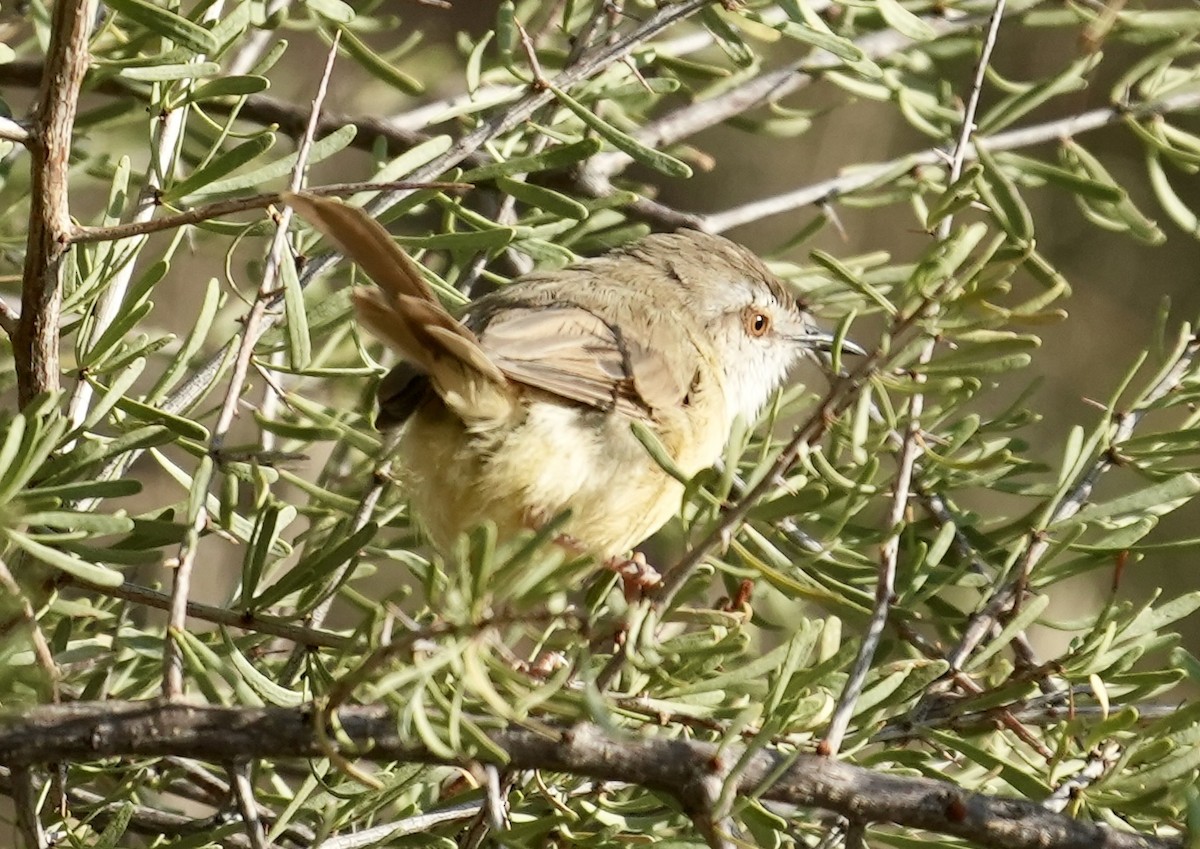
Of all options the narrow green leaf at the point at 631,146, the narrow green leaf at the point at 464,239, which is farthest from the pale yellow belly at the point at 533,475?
the narrow green leaf at the point at 631,146

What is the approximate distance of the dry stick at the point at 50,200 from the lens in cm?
178

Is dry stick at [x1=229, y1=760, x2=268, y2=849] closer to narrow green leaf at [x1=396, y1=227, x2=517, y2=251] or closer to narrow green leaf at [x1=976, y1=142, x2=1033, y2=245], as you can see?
narrow green leaf at [x1=396, y1=227, x2=517, y2=251]

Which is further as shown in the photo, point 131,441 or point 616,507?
point 616,507

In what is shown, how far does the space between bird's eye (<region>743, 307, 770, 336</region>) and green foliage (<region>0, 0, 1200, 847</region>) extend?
12.0 inches

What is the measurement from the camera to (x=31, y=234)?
1877 millimetres

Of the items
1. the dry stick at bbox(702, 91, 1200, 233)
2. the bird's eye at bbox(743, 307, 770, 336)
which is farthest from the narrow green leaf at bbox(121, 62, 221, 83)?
the bird's eye at bbox(743, 307, 770, 336)

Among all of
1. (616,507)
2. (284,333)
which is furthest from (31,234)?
(616,507)

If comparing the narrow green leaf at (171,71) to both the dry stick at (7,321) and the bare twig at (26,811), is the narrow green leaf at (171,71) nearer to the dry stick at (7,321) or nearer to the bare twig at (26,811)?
the dry stick at (7,321)

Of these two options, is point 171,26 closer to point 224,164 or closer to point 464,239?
point 224,164

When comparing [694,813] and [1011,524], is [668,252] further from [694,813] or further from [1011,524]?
[694,813]

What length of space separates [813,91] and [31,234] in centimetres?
489

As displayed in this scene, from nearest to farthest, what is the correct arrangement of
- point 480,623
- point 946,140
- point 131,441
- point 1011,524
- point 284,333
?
point 480,623 → point 131,441 → point 284,333 → point 1011,524 → point 946,140

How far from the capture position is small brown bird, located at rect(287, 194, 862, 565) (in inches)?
95.4

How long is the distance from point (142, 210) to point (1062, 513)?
1.51m
